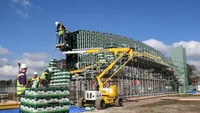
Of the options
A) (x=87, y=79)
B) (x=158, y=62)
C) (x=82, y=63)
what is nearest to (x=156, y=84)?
(x=158, y=62)

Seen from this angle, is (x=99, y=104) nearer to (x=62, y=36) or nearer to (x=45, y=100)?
(x=45, y=100)

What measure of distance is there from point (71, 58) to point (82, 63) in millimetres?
2545

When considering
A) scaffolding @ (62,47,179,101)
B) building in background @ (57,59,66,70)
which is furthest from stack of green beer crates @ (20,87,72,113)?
building in background @ (57,59,66,70)

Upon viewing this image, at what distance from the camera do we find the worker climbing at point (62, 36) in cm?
3541

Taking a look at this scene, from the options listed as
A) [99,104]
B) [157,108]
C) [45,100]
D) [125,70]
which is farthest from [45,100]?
[125,70]

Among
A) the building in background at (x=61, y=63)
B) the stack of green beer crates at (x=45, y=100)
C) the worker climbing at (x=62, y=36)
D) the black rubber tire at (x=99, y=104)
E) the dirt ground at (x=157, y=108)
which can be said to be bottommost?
the dirt ground at (x=157, y=108)

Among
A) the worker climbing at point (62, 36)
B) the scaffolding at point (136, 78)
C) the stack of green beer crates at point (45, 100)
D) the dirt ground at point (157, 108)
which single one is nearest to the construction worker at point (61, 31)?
the worker climbing at point (62, 36)

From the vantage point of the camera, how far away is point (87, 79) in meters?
27.5

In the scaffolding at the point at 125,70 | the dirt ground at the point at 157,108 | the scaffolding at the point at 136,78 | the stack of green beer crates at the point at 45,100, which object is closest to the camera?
the stack of green beer crates at the point at 45,100

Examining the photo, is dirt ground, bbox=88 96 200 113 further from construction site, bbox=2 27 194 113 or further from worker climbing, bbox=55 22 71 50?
worker climbing, bbox=55 22 71 50

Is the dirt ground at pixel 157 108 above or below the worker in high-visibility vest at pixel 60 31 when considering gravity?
below

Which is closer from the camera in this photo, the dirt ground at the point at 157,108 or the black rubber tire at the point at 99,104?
the dirt ground at the point at 157,108

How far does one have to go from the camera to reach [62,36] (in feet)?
119

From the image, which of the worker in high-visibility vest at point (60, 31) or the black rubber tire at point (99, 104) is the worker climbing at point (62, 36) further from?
the black rubber tire at point (99, 104)
